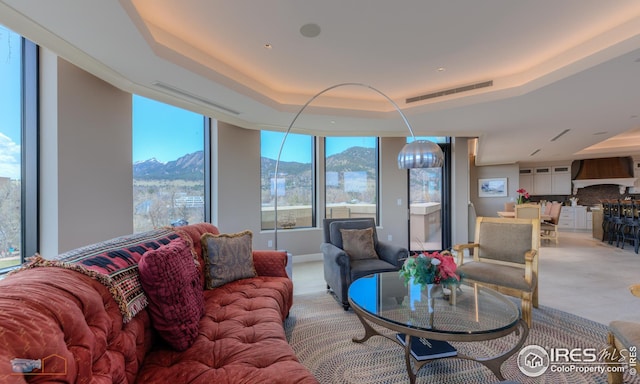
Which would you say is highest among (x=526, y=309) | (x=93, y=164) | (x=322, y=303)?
(x=93, y=164)

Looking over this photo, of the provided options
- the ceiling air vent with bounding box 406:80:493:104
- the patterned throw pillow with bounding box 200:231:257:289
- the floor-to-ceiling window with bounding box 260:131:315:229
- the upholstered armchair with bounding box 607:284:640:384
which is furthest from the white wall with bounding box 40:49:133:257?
the upholstered armchair with bounding box 607:284:640:384

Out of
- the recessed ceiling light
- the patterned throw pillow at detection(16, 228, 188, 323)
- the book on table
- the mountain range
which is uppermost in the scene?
the recessed ceiling light

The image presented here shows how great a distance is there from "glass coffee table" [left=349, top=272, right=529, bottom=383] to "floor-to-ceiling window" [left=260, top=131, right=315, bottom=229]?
2.88 m

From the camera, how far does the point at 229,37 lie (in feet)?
8.30

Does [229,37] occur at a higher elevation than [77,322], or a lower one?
higher

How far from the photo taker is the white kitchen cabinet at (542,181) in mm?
9133

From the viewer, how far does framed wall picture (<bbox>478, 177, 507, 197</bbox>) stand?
8.62m

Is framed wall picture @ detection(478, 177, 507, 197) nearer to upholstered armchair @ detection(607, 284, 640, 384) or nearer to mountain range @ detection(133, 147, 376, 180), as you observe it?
mountain range @ detection(133, 147, 376, 180)

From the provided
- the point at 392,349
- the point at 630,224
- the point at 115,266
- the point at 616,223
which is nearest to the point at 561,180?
the point at 616,223

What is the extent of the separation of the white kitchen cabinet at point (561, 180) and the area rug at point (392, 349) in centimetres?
827

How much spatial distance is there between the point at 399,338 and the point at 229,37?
2.97 meters

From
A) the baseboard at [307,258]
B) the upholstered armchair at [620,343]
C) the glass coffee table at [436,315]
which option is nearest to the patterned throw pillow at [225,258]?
the glass coffee table at [436,315]

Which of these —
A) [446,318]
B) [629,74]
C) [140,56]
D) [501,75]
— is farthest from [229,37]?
[629,74]

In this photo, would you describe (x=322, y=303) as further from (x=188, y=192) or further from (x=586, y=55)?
(x=586, y=55)
